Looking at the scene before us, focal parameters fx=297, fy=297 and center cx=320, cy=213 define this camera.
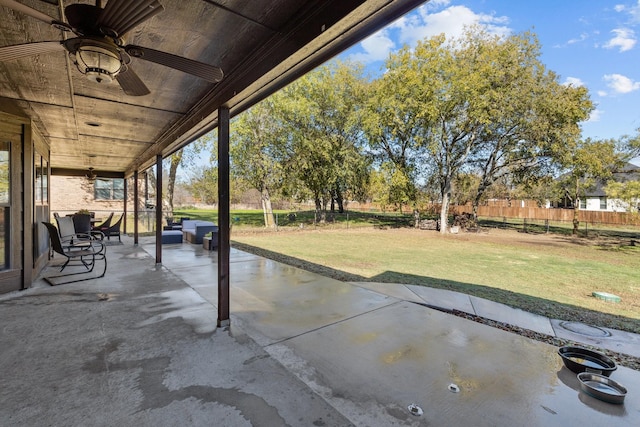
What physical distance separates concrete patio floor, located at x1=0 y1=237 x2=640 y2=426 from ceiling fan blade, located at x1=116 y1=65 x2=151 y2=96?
2.16 metres

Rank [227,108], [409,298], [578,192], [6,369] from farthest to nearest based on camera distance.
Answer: [578,192]
[409,298]
[227,108]
[6,369]

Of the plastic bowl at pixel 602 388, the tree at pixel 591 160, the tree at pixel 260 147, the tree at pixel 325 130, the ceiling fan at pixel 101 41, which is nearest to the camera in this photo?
the ceiling fan at pixel 101 41

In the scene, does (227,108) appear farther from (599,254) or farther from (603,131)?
(603,131)

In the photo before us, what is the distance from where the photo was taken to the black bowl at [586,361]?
2.29 meters

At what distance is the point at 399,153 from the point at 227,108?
1583 centimetres

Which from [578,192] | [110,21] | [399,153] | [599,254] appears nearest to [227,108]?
[110,21]

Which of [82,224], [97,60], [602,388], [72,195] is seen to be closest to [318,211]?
[82,224]

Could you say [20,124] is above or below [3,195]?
above

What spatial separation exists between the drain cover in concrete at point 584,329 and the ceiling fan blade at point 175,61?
4.63 m

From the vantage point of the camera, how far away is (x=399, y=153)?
58.1 feet

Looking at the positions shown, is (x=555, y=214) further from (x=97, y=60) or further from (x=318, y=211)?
(x=97, y=60)

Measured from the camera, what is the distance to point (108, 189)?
1602cm

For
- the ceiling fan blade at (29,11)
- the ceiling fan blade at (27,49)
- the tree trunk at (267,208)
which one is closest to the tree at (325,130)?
the tree trunk at (267,208)

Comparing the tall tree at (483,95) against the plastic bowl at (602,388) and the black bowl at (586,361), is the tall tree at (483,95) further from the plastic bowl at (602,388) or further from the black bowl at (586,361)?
the plastic bowl at (602,388)
